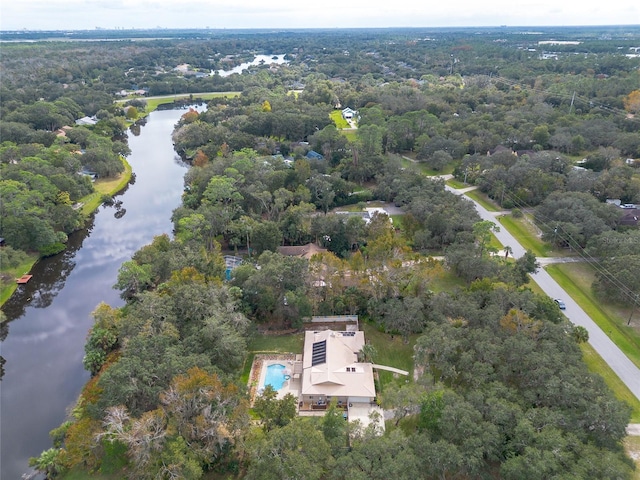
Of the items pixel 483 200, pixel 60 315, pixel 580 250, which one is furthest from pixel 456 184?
pixel 60 315

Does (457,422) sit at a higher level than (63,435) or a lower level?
higher

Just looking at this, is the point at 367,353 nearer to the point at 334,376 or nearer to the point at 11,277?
the point at 334,376

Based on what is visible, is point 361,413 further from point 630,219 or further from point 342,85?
point 342,85

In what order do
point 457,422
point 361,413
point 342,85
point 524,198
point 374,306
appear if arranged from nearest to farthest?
point 457,422 → point 361,413 → point 374,306 → point 524,198 → point 342,85

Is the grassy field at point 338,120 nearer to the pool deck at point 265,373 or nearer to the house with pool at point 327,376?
the house with pool at point 327,376

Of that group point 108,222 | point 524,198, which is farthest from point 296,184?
point 524,198

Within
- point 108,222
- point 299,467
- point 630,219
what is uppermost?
point 299,467

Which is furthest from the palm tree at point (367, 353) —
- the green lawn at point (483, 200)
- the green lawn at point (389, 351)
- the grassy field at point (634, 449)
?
the green lawn at point (483, 200)
